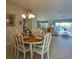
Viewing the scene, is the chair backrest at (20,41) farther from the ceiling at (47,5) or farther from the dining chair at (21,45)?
the ceiling at (47,5)

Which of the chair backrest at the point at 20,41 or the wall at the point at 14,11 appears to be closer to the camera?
the chair backrest at the point at 20,41

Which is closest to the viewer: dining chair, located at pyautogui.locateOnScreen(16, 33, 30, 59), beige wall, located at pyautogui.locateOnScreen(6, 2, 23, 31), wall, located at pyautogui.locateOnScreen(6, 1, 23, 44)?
dining chair, located at pyautogui.locateOnScreen(16, 33, 30, 59)

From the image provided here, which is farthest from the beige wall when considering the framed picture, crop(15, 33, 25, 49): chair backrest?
crop(15, 33, 25, 49): chair backrest

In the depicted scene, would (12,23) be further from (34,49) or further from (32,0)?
(34,49)

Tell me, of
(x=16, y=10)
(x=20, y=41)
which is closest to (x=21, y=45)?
(x=20, y=41)

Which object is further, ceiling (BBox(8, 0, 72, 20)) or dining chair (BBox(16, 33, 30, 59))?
ceiling (BBox(8, 0, 72, 20))

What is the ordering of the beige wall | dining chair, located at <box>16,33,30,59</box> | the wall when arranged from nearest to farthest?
dining chair, located at <box>16,33,30,59</box> < the wall < the beige wall

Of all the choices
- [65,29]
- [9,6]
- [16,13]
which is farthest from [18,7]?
[65,29]

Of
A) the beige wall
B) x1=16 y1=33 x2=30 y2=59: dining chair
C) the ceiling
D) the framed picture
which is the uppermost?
the ceiling

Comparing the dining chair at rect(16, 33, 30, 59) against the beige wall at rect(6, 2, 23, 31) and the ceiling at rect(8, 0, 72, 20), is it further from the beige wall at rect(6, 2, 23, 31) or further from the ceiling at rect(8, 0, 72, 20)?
the ceiling at rect(8, 0, 72, 20)

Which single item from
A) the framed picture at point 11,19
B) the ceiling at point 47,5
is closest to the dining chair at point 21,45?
the framed picture at point 11,19

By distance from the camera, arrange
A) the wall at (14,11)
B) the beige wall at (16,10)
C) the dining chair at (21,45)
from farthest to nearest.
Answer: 1. the beige wall at (16,10)
2. the wall at (14,11)
3. the dining chair at (21,45)
